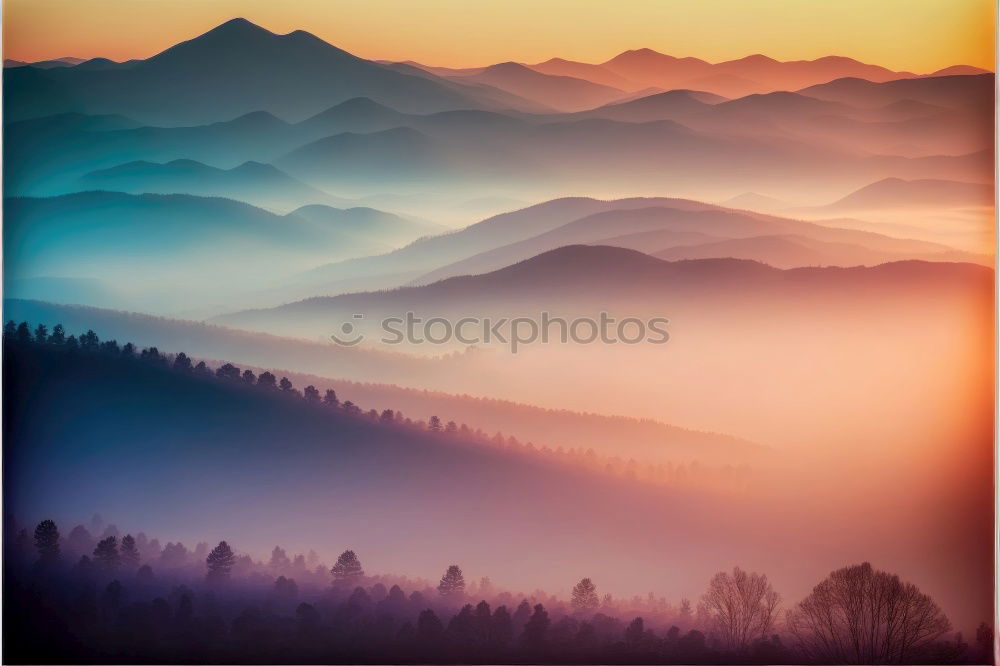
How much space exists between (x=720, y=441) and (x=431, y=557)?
3.86ft

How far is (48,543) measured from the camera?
291 cm

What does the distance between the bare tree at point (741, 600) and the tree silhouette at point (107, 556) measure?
2217mm

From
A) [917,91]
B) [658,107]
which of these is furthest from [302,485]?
[917,91]

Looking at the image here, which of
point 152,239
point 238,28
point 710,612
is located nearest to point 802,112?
point 710,612

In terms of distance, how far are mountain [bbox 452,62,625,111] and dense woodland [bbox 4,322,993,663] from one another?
1.30 meters

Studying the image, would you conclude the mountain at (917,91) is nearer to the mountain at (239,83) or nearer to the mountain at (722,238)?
the mountain at (722,238)

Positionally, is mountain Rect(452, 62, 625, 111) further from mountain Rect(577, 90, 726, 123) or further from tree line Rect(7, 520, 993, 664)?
tree line Rect(7, 520, 993, 664)

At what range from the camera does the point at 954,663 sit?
2941 mm

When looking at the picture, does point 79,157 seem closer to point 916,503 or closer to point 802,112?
point 802,112

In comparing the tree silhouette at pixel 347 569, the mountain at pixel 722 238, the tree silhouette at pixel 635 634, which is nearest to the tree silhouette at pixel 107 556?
the tree silhouette at pixel 347 569

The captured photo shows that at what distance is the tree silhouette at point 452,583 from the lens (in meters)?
2.92

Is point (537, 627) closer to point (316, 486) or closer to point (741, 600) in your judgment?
point (741, 600)

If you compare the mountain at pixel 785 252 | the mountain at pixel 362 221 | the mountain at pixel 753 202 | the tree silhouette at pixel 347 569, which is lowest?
the tree silhouette at pixel 347 569

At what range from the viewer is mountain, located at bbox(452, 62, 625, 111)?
296 cm
